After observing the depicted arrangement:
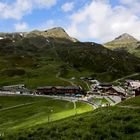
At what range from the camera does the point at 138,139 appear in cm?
4575

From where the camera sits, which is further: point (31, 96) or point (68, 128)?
point (31, 96)

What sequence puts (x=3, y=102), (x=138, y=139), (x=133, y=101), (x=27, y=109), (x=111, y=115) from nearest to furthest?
(x=138, y=139)
(x=111, y=115)
(x=133, y=101)
(x=27, y=109)
(x=3, y=102)

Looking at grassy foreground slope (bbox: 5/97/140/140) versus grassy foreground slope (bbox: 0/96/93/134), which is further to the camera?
grassy foreground slope (bbox: 0/96/93/134)

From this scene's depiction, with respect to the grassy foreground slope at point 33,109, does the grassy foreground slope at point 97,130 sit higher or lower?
lower

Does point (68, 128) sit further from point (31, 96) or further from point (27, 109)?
point (31, 96)

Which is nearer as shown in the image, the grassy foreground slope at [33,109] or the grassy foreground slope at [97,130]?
the grassy foreground slope at [97,130]

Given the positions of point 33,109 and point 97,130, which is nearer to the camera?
point 97,130

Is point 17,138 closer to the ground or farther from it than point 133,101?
closer to the ground

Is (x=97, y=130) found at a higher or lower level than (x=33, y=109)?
lower

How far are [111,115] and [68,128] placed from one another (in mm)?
9806

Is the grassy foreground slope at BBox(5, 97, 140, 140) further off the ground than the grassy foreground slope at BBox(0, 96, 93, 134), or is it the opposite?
the grassy foreground slope at BBox(0, 96, 93, 134)

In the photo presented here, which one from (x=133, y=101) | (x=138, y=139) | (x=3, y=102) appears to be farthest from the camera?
(x=3, y=102)

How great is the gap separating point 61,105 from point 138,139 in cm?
11640

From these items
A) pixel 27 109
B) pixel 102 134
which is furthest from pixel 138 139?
pixel 27 109
